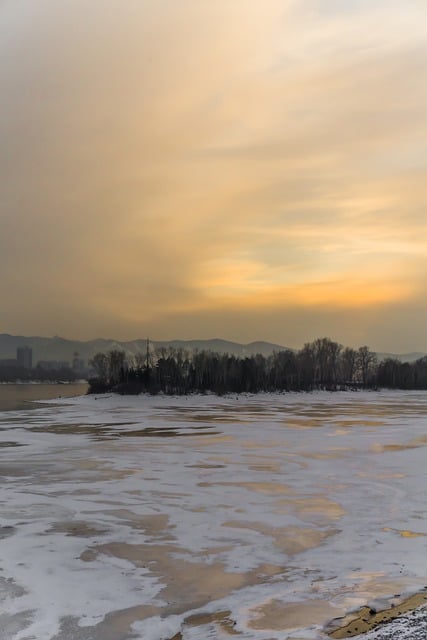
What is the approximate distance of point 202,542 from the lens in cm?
1087

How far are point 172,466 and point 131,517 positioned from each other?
714 cm

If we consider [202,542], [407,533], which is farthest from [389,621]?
[407,533]

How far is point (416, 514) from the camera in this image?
12.9 metres

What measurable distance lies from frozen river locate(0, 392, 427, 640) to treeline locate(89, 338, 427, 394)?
250 ft

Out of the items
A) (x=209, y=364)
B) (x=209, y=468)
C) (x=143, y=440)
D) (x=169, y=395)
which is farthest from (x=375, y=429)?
(x=209, y=364)

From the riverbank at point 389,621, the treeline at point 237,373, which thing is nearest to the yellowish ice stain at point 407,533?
the riverbank at point 389,621

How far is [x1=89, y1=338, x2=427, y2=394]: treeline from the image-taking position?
10259cm

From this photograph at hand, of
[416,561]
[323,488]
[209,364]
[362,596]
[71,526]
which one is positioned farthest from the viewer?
[209,364]

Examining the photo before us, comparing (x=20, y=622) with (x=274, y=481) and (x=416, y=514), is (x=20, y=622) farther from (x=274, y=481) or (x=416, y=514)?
(x=274, y=481)

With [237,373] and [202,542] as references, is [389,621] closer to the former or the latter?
[202,542]

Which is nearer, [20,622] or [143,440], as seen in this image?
[20,622]

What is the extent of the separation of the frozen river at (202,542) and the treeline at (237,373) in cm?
7615

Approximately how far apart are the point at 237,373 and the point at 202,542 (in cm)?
10577

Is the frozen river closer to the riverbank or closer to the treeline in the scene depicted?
the riverbank
